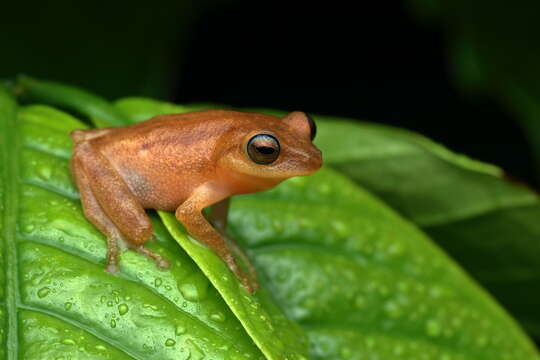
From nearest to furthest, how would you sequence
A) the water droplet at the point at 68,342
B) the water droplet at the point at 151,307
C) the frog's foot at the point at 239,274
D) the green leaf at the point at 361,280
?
1. the water droplet at the point at 68,342
2. the water droplet at the point at 151,307
3. the frog's foot at the point at 239,274
4. the green leaf at the point at 361,280

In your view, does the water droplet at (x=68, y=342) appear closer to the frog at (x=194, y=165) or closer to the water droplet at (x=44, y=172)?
the frog at (x=194, y=165)

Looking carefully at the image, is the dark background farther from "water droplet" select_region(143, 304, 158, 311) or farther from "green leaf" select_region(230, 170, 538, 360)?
"water droplet" select_region(143, 304, 158, 311)

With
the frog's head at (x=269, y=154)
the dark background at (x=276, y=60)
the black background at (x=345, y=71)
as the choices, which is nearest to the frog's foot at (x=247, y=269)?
the frog's head at (x=269, y=154)

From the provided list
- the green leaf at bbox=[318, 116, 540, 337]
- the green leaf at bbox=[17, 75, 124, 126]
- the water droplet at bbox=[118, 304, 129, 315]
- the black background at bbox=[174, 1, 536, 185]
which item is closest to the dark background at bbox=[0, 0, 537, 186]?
the black background at bbox=[174, 1, 536, 185]

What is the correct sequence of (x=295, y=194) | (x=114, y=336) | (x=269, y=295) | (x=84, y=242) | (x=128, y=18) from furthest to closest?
(x=128, y=18), (x=295, y=194), (x=269, y=295), (x=84, y=242), (x=114, y=336)

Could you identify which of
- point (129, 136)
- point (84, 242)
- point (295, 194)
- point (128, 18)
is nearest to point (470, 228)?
point (295, 194)

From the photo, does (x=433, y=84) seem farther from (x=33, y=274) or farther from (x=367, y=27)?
(x=33, y=274)
